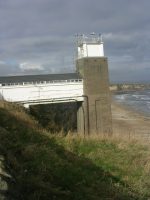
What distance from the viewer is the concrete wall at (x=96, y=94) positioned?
31.6 m

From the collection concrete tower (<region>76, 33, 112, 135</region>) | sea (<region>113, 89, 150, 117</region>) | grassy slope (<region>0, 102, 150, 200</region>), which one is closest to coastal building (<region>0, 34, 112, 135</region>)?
concrete tower (<region>76, 33, 112, 135</region>)

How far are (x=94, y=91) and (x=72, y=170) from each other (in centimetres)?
2463

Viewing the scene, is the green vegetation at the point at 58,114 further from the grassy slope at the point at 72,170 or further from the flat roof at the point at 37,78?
the grassy slope at the point at 72,170

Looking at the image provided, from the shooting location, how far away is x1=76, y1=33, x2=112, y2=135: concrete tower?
1240 inches

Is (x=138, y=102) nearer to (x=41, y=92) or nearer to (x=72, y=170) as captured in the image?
(x=41, y=92)

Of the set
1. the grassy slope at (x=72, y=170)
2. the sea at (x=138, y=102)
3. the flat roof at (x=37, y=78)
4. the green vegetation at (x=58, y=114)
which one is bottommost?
the sea at (x=138, y=102)

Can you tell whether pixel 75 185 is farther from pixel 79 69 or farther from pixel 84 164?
pixel 79 69

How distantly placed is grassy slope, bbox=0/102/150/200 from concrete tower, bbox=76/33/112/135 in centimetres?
1933

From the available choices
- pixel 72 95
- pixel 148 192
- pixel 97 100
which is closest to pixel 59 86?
pixel 72 95

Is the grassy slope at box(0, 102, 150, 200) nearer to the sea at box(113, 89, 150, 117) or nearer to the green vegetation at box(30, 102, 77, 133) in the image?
the green vegetation at box(30, 102, 77, 133)

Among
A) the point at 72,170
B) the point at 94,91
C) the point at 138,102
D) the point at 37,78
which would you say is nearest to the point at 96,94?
the point at 94,91

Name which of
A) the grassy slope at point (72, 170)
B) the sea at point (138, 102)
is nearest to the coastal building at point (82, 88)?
the grassy slope at point (72, 170)

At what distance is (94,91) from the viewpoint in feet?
104

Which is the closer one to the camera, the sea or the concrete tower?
the concrete tower
